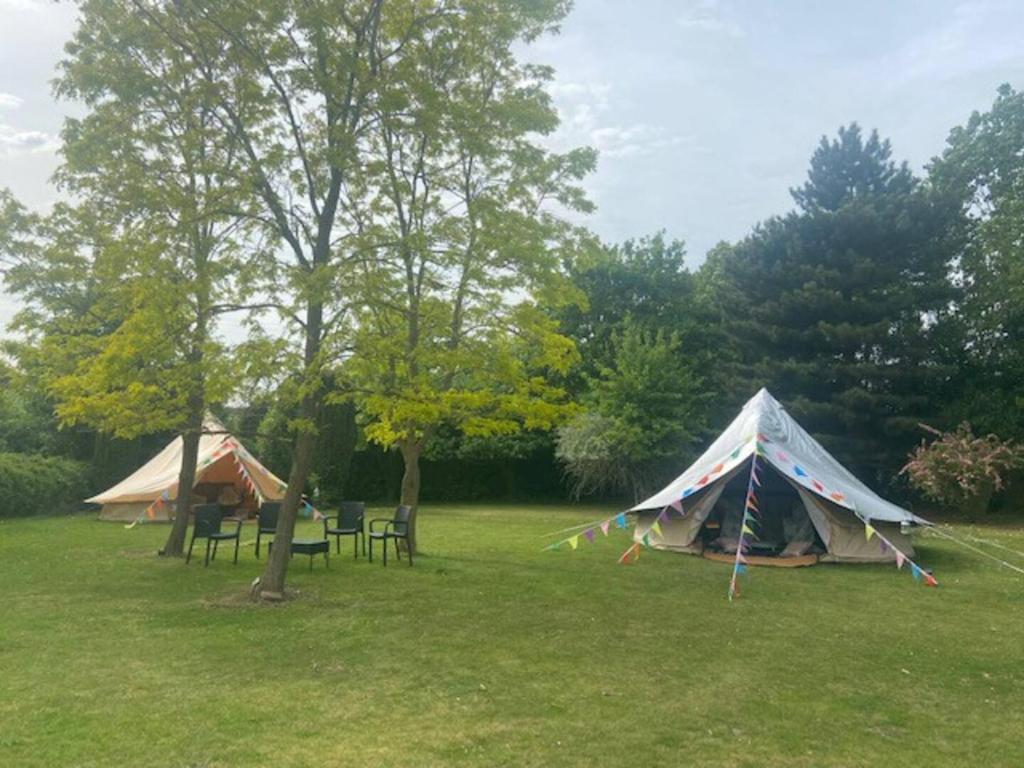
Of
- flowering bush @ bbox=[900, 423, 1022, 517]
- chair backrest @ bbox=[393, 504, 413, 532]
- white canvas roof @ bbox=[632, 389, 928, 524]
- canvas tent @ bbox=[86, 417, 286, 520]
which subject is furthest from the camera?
canvas tent @ bbox=[86, 417, 286, 520]

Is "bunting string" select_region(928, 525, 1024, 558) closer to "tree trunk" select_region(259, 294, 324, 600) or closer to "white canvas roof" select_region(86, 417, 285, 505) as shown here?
"tree trunk" select_region(259, 294, 324, 600)

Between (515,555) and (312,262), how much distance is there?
5771mm

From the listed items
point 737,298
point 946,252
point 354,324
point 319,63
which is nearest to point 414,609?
point 354,324

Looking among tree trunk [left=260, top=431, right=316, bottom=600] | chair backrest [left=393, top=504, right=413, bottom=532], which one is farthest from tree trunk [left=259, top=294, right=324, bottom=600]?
chair backrest [left=393, top=504, right=413, bottom=532]

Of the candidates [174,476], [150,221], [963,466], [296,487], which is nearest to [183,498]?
[296,487]

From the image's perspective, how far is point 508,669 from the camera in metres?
5.27

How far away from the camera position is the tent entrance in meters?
11.2

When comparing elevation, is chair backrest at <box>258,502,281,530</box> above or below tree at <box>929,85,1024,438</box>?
below

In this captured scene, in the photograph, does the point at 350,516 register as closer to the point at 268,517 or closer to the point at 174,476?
the point at 268,517

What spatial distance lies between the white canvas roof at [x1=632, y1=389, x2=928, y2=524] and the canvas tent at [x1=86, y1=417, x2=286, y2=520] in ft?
32.1

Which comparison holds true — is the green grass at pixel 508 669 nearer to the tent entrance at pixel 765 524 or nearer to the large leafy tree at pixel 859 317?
the tent entrance at pixel 765 524

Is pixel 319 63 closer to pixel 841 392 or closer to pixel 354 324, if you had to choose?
pixel 354 324

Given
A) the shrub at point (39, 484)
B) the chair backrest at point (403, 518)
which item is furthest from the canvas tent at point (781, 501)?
the shrub at point (39, 484)

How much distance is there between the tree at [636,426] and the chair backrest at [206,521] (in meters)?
12.5
